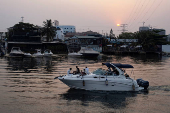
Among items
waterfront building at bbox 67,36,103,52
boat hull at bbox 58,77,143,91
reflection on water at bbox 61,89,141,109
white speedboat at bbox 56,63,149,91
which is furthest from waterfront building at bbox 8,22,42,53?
reflection on water at bbox 61,89,141,109

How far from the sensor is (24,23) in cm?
11206

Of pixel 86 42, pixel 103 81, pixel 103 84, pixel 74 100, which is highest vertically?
pixel 86 42

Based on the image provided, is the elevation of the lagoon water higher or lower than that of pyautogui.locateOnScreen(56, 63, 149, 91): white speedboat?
lower

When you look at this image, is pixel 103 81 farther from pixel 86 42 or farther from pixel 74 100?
pixel 86 42

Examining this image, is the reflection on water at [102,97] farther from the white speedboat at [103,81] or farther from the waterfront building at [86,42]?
the waterfront building at [86,42]

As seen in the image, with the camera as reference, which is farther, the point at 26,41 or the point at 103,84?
the point at 26,41

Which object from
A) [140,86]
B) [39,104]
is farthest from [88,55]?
[39,104]

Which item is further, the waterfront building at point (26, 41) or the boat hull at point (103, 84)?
the waterfront building at point (26, 41)

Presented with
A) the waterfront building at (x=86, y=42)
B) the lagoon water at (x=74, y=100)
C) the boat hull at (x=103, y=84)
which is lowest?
the lagoon water at (x=74, y=100)

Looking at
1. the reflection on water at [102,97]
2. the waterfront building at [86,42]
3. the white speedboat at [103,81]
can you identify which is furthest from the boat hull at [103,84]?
the waterfront building at [86,42]

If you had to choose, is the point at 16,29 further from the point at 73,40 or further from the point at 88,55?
the point at 88,55

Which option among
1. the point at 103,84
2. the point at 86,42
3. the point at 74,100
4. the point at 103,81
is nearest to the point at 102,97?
the point at 103,84

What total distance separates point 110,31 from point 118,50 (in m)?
61.8

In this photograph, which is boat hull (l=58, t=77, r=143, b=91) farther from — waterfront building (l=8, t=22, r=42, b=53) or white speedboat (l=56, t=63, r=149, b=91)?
waterfront building (l=8, t=22, r=42, b=53)
